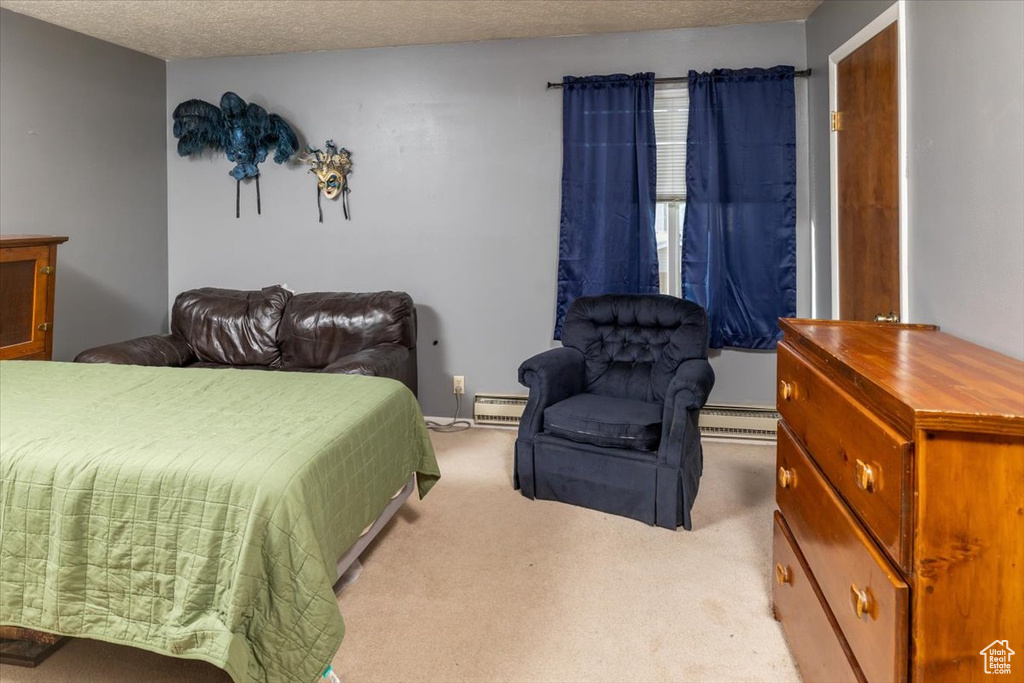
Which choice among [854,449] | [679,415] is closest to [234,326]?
[679,415]

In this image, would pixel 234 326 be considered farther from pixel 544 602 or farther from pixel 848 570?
pixel 848 570

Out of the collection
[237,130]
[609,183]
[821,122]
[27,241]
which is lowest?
[27,241]

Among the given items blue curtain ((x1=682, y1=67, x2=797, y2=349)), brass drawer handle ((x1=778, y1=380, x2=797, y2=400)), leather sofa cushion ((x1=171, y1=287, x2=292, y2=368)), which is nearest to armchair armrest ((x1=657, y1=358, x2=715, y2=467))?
brass drawer handle ((x1=778, y1=380, x2=797, y2=400))

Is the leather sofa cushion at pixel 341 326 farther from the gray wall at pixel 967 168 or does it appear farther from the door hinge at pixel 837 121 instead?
the gray wall at pixel 967 168

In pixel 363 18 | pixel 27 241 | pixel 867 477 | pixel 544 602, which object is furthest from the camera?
pixel 363 18

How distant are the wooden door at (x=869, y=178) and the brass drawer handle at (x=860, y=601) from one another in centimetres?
149

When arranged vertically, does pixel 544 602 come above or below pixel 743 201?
below

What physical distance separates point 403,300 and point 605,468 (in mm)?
1724

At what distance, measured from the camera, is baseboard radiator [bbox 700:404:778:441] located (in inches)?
164

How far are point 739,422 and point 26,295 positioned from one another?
3.79 meters

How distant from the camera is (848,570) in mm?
1435

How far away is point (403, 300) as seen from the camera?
4.15m

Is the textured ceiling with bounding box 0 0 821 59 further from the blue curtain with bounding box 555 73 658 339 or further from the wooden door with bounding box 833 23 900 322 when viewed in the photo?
the wooden door with bounding box 833 23 900 322

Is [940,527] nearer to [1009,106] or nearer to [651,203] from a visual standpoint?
[1009,106]
